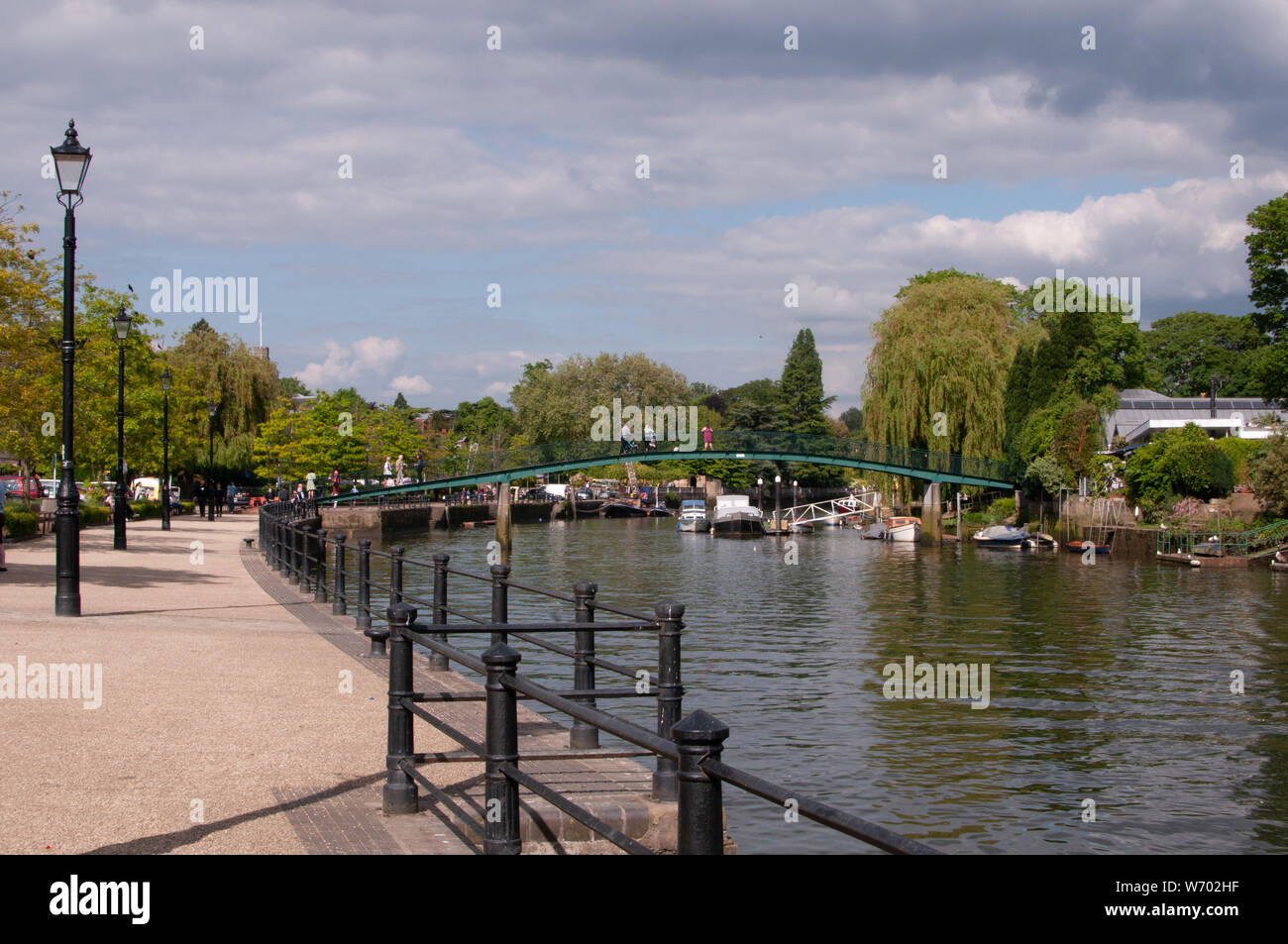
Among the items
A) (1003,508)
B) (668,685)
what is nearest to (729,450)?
(1003,508)

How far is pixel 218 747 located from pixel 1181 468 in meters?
45.1

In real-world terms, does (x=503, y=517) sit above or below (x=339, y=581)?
below

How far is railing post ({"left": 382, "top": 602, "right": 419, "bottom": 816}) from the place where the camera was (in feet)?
23.0

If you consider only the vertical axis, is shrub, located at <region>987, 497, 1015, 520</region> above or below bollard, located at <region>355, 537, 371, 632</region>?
below

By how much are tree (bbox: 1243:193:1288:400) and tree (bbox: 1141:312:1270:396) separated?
45998 millimetres

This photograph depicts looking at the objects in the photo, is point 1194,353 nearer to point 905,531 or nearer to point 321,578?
point 905,531

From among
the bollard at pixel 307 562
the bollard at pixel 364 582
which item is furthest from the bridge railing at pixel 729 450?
the bollard at pixel 364 582

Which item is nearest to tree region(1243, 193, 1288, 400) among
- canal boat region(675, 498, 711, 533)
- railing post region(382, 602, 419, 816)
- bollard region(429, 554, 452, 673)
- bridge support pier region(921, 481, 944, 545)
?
bridge support pier region(921, 481, 944, 545)

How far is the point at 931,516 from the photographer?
59.6m

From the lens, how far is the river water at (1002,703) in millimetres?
11423

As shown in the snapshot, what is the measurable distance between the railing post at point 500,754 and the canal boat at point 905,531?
5611 cm

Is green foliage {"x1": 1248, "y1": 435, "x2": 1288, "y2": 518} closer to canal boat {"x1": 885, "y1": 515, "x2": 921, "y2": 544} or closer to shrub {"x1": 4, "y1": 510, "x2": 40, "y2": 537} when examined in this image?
canal boat {"x1": 885, "y1": 515, "x2": 921, "y2": 544}
